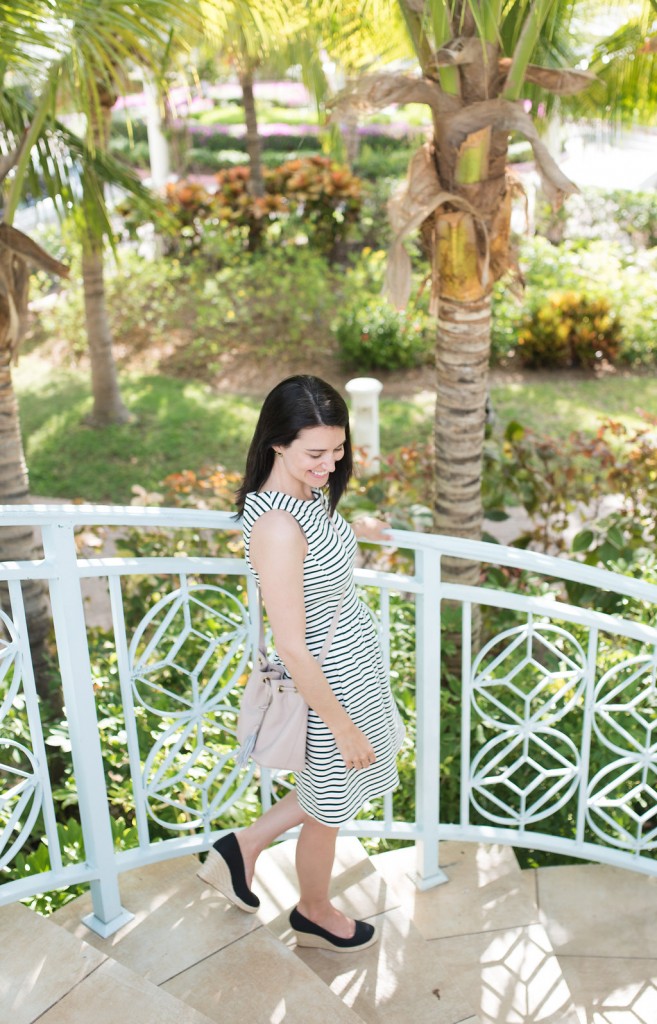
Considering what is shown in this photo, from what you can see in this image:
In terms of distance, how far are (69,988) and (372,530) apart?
1335 millimetres

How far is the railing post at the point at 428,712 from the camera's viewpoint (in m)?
2.83

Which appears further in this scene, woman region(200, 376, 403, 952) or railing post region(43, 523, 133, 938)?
railing post region(43, 523, 133, 938)

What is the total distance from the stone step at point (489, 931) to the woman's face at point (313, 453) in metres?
1.35

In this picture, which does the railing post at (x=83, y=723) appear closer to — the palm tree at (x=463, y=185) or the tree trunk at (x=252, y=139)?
the palm tree at (x=463, y=185)

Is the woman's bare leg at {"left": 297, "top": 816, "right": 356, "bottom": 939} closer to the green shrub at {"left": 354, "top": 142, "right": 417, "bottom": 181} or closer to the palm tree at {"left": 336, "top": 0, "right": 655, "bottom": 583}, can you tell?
the palm tree at {"left": 336, "top": 0, "right": 655, "bottom": 583}

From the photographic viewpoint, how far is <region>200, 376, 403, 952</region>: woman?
2.39 metres

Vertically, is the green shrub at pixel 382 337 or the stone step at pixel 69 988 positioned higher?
the stone step at pixel 69 988

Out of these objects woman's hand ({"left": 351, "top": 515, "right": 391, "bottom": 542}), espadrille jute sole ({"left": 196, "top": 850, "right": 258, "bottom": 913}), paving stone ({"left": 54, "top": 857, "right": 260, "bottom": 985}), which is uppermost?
woman's hand ({"left": 351, "top": 515, "right": 391, "bottom": 542})

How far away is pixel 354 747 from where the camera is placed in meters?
2.53

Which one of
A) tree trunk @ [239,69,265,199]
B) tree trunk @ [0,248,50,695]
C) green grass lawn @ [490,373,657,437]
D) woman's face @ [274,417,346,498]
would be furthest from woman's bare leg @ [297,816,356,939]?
tree trunk @ [239,69,265,199]

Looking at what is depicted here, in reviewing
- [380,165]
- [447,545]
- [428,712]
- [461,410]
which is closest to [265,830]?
[428,712]

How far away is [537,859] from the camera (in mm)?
Result: 3736

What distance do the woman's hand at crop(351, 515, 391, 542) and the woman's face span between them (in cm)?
38

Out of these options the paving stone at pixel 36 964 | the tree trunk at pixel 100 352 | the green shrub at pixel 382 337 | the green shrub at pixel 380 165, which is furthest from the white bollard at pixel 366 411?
the green shrub at pixel 380 165
